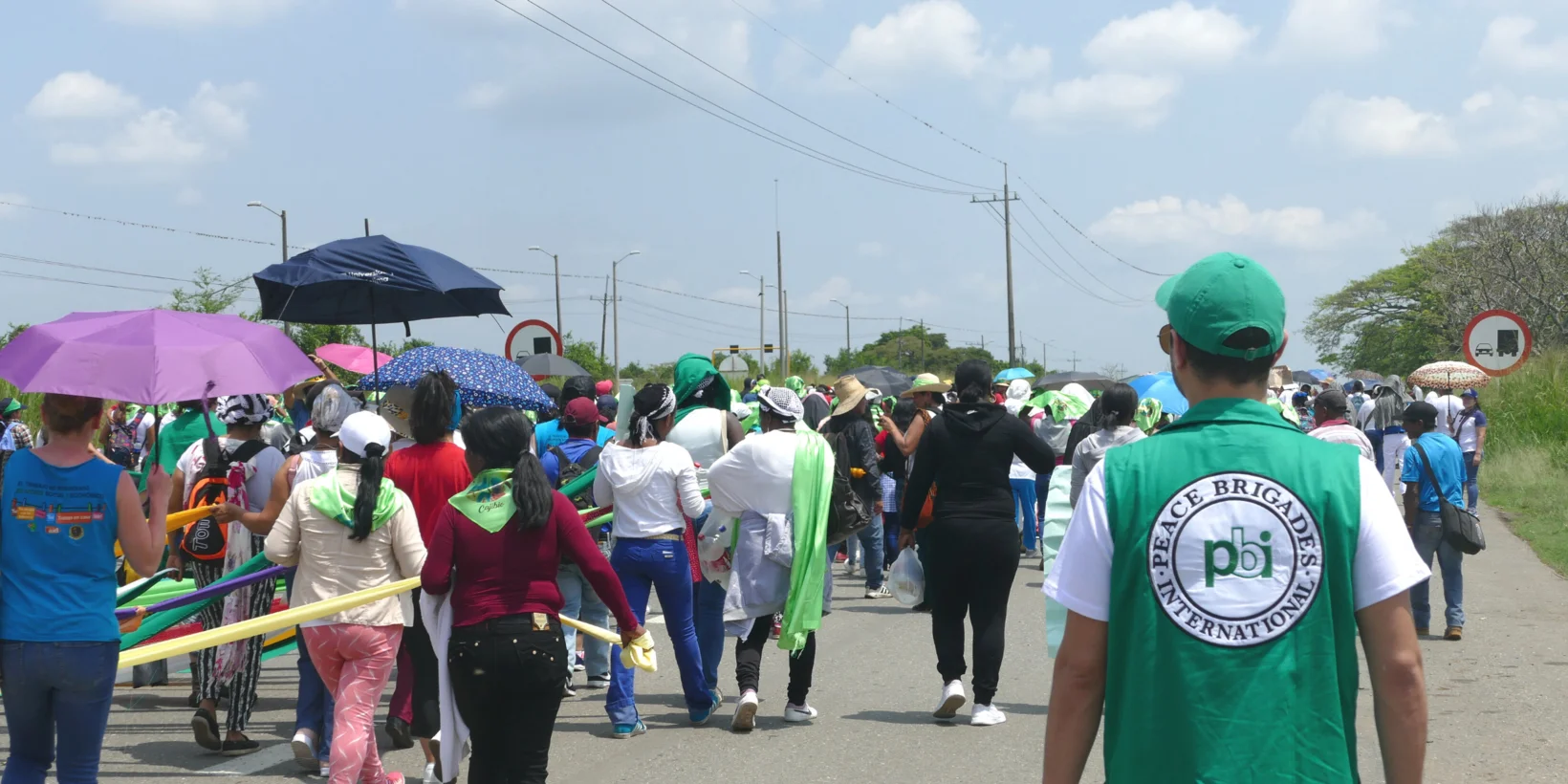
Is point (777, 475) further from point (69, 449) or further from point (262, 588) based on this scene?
point (69, 449)

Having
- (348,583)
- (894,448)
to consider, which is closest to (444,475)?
(348,583)

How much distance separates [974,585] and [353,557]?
340cm

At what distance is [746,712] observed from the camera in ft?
25.7

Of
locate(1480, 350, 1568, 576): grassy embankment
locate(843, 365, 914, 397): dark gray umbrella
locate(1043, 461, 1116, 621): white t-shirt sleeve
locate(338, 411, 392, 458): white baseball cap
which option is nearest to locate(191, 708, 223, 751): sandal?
locate(338, 411, 392, 458): white baseball cap

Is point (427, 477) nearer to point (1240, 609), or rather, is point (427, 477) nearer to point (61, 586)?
point (61, 586)

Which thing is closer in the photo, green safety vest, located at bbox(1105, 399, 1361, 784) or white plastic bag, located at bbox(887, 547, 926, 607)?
green safety vest, located at bbox(1105, 399, 1361, 784)

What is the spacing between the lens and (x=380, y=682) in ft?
20.8

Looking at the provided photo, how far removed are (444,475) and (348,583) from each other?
0.77 meters

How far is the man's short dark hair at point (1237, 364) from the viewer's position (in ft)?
8.90

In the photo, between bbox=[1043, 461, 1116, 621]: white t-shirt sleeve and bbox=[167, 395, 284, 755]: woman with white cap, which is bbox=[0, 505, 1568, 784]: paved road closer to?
bbox=[167, 395, 284, 755]: woman with white cap

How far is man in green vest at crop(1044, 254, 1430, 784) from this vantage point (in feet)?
8.36

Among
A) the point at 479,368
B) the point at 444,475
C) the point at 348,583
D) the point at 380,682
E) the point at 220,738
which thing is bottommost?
the point at 220,738

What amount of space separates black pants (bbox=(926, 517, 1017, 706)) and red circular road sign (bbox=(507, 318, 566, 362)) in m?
7.82

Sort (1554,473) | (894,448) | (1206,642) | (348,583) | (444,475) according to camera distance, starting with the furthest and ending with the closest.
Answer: (1554,473)
(894,448)
(444,475)
(348,583)
(1206,642)
